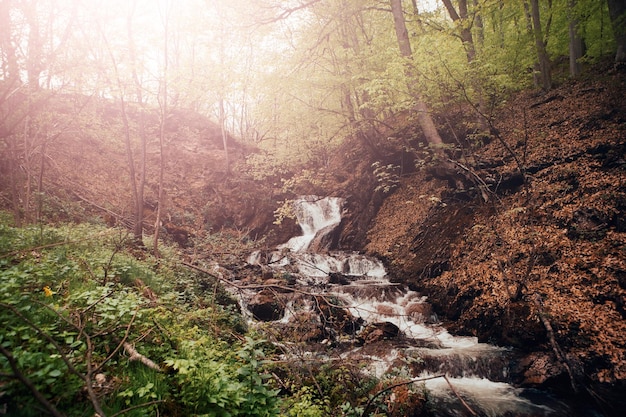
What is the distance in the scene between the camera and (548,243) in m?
7.11

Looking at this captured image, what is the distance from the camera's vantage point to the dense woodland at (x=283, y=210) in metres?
2.74

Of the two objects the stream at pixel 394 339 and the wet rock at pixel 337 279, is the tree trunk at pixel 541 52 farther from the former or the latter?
the wet rock at pixel 337 279

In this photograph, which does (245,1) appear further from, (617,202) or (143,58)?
(617,202)

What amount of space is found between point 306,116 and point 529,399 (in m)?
11.1

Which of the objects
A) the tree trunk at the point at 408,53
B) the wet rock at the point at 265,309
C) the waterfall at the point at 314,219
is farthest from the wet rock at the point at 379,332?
the waterfall at the point at 314,219

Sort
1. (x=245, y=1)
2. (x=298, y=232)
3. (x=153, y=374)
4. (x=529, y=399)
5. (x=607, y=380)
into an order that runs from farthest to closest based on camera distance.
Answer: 1. (x=298, y=232)
2. (x=245, y=1)
3. (x=529, y=399)
4. (x=607, y=380)
5. (x=153, y=374)

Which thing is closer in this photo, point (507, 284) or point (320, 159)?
point (507, 284)

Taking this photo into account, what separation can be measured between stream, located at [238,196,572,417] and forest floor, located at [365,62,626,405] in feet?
1.40

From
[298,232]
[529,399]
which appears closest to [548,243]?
[529,399]

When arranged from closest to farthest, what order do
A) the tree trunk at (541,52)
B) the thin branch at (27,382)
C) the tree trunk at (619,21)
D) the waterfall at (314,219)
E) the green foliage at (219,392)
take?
the thin branch at (27,382) → the green foliage at (219,392) → the tree trunk at (619,21) → the tree trunk at (541,52) → the waterfall at (314,219)

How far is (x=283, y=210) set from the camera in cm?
1114

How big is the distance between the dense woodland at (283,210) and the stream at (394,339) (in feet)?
1.45

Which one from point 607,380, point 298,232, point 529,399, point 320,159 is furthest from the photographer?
point 320,159

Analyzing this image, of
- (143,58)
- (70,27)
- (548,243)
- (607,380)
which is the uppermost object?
(70,27)
